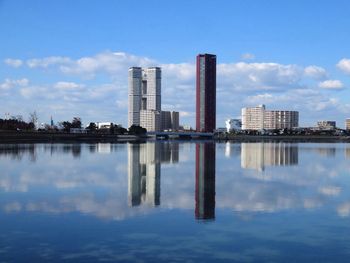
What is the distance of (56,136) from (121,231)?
385 ft

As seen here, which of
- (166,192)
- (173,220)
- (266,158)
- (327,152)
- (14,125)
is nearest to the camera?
(173,220)

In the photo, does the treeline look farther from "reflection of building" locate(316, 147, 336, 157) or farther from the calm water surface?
the calm water surface

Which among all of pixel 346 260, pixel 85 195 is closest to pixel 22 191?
pixel 85 195

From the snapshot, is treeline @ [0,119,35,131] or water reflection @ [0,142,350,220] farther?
treeline @ [0,119,35,131]

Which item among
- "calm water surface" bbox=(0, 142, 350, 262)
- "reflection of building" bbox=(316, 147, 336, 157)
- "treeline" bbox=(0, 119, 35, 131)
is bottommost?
"reflection of building" bbox=(316, 147, 336, 157)

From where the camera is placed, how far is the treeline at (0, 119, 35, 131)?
134 meters

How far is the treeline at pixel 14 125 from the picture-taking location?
133500 mm

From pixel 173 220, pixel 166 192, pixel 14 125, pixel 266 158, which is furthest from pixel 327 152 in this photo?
pixel 14 125

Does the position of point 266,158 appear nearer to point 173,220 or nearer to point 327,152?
point 327,152

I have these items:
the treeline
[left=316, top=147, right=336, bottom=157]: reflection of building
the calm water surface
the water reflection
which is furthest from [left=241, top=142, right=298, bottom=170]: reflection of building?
the treeline

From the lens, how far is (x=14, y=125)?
139 m

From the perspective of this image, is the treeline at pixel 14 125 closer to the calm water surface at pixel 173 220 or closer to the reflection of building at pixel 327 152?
the reflection of building at pixel 327 152

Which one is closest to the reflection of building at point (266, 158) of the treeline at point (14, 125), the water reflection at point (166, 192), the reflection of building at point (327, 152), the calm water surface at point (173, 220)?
the reflection of building at point (327, 152)

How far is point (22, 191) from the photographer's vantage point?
17.5 metres
